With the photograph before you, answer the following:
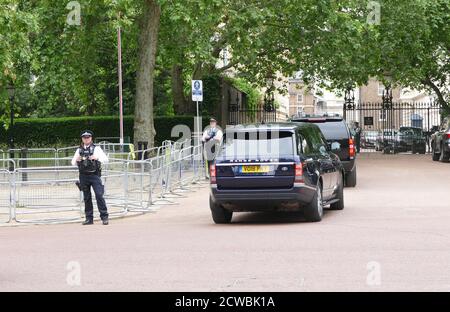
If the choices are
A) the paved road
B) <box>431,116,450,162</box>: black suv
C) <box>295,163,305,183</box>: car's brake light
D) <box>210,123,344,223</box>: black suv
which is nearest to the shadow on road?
the paved road

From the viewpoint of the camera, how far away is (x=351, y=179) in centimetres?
2630

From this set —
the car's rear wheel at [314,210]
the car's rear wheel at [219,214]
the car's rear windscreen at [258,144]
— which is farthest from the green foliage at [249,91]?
the car's rear wheel at [314,210]

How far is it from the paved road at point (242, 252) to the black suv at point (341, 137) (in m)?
4.80

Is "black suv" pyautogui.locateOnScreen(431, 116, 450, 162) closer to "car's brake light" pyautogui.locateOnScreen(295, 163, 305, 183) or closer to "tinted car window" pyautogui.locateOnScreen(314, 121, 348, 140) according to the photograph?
"tinted car window" pyautogui.locateOnScreen(314, 121, 348, 140)

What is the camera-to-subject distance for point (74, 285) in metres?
10.3

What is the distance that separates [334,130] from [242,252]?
531 inches

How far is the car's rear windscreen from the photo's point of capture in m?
16.7

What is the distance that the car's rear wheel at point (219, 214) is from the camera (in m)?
17.1

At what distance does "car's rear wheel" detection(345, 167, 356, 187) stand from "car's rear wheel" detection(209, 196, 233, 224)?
9.22m

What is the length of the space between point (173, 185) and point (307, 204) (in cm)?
955

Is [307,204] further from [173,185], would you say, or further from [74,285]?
[173,185]

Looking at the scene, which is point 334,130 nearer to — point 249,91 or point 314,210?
point 314,210

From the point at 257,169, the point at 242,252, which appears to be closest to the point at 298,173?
the point at 257,169
